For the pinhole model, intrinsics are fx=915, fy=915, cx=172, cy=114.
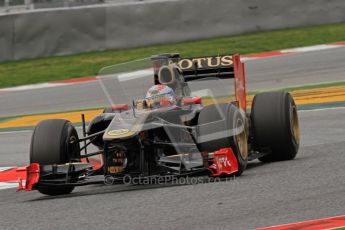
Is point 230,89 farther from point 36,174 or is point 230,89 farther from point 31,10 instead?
point 31,10

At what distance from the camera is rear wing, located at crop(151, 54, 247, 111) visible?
10.1m

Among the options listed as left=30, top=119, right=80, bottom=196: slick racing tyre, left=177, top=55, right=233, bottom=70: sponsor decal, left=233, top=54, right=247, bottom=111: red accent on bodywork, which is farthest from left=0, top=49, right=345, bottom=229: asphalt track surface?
left=177, top=55, right=233, bottom=70: sponsor decal

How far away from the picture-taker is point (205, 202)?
742 cm

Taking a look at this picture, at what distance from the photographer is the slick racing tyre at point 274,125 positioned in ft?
30.9

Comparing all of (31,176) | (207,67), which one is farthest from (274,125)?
(31,176)

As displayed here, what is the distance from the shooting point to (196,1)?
1984 centimetres

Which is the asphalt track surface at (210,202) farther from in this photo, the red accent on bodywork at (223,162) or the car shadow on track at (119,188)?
the red accent on bodywork at (223,162)

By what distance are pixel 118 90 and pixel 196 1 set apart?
10.6 meters

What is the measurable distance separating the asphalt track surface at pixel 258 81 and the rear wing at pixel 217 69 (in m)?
5.57

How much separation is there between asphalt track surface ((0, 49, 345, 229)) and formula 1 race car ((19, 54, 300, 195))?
0.17m

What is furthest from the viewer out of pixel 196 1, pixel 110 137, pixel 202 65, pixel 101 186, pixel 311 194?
pixel 196 1

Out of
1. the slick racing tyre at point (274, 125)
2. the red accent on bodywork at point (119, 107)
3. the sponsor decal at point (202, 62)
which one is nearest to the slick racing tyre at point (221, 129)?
the slick racing tyre at point (274, 125)

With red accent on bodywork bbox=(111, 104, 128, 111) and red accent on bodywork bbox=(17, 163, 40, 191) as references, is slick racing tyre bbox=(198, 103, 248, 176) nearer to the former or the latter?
red accent on bodywork bbox=(111, 104, 128, 111)

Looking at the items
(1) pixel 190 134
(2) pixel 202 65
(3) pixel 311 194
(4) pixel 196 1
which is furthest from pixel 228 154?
(4) pixel 196 1
